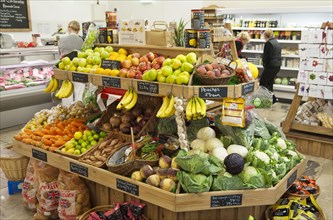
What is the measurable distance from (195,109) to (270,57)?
577 centimetres

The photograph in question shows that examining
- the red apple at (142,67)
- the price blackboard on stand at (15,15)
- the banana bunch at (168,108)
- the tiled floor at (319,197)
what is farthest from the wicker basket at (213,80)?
the price blackboard on stand at (15,15)

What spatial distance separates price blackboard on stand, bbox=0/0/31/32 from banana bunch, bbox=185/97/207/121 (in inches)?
323

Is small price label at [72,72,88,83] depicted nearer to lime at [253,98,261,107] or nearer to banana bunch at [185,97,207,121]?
banana bunch at [185,97,207,121]

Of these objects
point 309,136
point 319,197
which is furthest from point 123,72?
point 309,136

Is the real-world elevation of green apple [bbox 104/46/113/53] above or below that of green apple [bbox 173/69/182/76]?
above

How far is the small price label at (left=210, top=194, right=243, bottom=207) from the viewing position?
268cm

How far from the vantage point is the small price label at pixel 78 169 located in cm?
325

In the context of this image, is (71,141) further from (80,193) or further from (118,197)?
(118,197)

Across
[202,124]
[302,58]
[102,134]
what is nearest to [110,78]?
[102,134]

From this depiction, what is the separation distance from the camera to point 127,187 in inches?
116

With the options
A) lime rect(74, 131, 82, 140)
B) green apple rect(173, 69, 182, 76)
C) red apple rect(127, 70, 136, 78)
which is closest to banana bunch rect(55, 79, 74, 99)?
lime rect(74, 131, 82, 140)

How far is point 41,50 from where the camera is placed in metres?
6.80

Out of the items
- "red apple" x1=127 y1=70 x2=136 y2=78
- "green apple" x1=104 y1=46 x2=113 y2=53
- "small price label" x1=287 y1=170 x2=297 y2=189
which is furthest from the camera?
"green apple" x1=104 y1=46 x2=113 y2=53

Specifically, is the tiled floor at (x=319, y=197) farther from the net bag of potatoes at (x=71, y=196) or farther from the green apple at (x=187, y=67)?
the green apple at (x=187, y=67)
